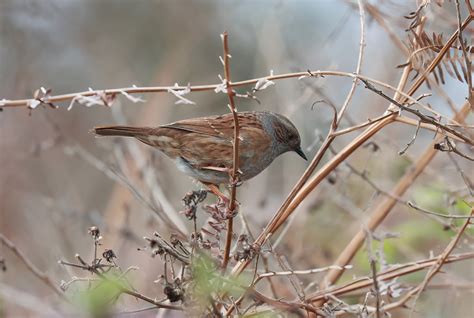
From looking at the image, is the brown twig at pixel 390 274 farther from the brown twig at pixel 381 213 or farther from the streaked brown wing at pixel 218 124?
the streaked brown wing at pixel 218 124

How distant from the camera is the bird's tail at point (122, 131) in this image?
3.50 metres

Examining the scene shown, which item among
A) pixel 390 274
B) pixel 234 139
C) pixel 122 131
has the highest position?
pixel 122 131

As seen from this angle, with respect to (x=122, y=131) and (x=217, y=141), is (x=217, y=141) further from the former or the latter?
(x=122, y=131)

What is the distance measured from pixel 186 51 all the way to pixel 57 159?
213 cm

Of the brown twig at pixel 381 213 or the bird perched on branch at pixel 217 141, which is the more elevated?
the bird perched on branch at pixel 217 141

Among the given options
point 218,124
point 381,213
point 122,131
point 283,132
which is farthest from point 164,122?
point 381,213

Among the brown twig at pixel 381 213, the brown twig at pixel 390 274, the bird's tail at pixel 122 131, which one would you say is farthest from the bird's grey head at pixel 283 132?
the brown twig at pixel 390 274

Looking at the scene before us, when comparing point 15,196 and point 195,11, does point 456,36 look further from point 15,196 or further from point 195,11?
point 195,11

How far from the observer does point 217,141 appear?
152 inches

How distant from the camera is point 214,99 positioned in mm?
8469

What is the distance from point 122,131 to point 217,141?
1.80ft

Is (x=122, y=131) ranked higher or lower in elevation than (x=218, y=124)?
lower

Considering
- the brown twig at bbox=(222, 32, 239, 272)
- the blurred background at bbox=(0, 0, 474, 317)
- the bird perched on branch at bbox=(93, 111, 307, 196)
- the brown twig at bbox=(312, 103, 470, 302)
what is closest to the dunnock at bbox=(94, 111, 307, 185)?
the bird perched on branch at bbox=(93, 111, 307, 196)

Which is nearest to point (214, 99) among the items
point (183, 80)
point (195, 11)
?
point (183, 80)
